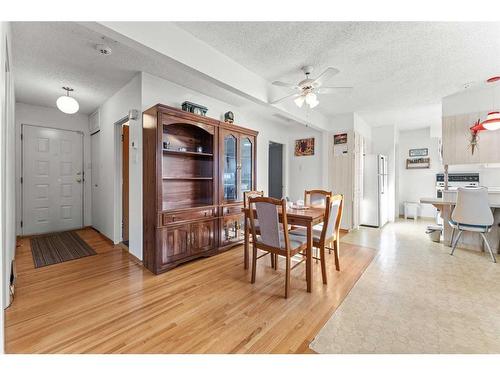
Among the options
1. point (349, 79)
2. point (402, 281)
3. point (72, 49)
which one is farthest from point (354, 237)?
point (72, 49)

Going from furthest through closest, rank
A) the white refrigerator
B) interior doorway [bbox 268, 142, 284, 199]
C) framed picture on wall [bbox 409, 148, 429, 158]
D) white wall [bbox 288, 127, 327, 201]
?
1. framed picture on wall [bbox 409, 148, 429, 158]
2. interior doorway [bbox 268, 142, 284, 199]
3. white wall [bbox 288, 127, 327, 201]
4. the white refrigerator

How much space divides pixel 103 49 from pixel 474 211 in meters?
5.07

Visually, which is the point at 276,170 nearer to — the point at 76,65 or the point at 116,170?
the point at 116,170

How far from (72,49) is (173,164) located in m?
1.60

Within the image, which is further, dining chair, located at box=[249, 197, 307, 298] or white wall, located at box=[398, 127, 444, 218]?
white wall, located at box=[398, 127, 444, 218]

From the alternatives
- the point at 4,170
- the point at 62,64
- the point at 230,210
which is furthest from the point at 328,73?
the point at 62,64

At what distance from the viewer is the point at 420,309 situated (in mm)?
1965

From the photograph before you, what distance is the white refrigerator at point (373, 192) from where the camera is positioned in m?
5.18

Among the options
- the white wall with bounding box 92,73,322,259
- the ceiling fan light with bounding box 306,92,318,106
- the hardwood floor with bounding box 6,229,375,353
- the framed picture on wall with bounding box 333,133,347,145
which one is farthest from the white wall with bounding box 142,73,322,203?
the hardwood floor with bounding box 6,229,375,353

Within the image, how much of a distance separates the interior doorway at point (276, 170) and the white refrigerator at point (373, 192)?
6.50ft

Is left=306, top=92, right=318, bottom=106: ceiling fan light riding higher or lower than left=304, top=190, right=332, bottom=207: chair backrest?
higher

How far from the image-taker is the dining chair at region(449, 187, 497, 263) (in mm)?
3105

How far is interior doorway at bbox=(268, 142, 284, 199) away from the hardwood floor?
10.0ft

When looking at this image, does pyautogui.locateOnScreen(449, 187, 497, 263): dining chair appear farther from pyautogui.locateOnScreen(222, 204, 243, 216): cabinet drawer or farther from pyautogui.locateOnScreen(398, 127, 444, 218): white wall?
pyautogui.locateOnScreen(398, 127, 444, 218): white wall
